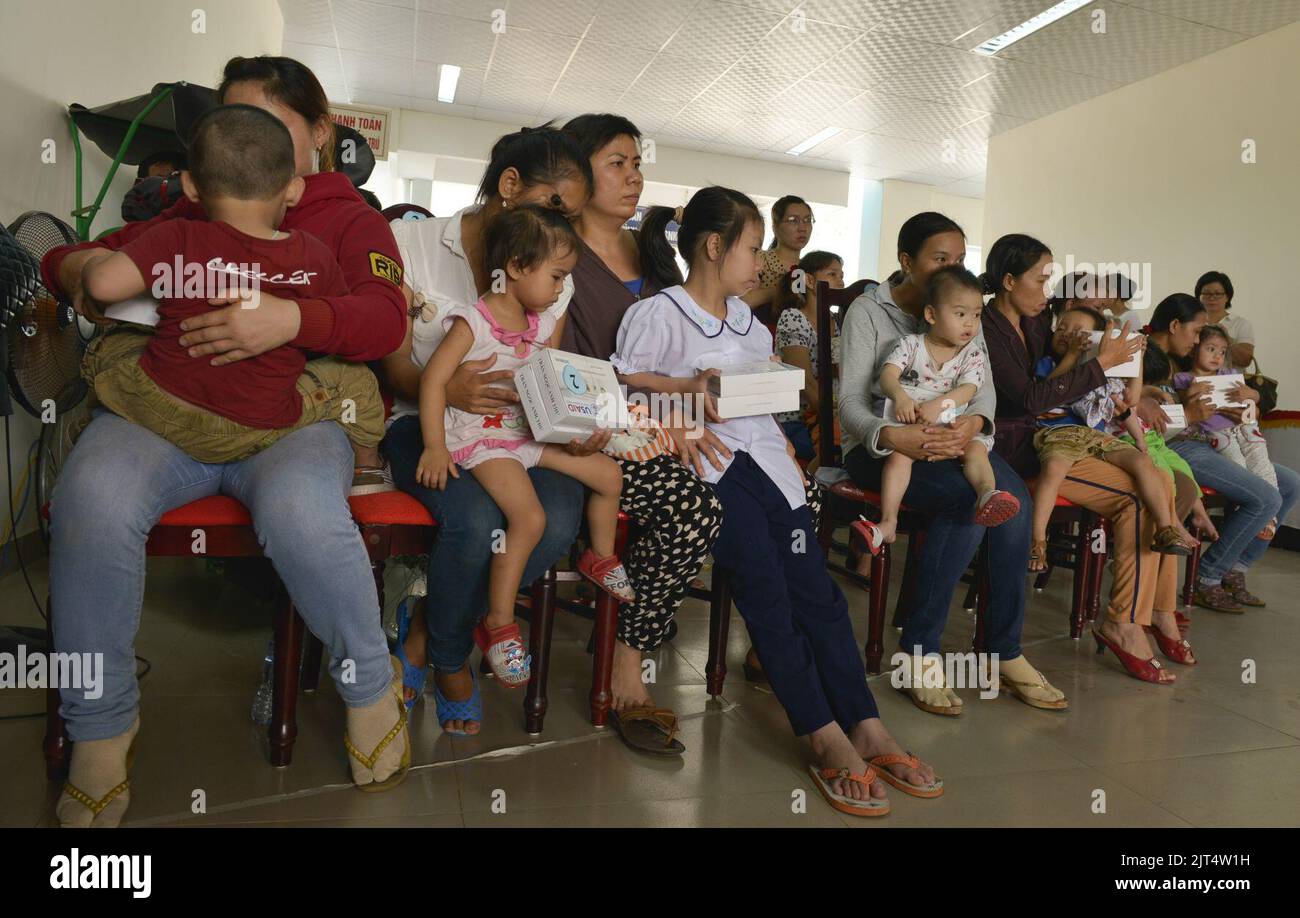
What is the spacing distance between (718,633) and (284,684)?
3.11 feet

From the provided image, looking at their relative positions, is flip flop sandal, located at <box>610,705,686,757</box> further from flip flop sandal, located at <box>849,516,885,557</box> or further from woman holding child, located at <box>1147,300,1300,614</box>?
woman holding child, located at <box>1147,300,1300,614</box>

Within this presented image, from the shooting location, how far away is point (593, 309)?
2.08 meters

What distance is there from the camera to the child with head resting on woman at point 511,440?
5.40 ft

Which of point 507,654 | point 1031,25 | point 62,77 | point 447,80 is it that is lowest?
point 507,654

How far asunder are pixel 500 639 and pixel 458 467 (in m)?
0.33

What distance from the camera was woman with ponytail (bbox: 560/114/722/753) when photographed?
179 centimetres

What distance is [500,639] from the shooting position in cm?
167

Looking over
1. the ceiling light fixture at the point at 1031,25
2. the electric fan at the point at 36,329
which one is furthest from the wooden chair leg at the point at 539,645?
the ceiling light fixture at the point at 1031,25

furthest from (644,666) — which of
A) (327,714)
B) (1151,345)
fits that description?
(1151,345)

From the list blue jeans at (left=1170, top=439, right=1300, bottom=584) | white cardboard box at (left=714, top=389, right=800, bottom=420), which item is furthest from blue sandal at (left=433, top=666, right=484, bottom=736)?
blue jeans at (left=1170, top=439, right=1300, bottom=584)

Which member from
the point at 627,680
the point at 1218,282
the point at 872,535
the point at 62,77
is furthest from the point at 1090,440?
the point at 62,77

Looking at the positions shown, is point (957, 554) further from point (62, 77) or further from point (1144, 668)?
point (62, 77)

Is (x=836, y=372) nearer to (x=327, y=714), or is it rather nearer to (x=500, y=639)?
(x=500, y=639)
